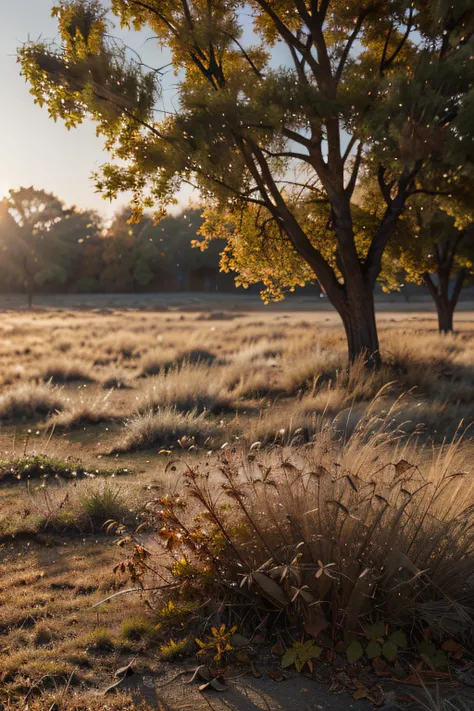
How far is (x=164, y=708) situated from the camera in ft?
9.37

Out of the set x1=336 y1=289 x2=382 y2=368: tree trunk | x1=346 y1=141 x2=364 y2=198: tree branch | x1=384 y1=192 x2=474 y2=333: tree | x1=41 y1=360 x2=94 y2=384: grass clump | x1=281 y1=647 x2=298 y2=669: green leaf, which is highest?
x1=346 y1=141 x2=364 y2=198: tree branch

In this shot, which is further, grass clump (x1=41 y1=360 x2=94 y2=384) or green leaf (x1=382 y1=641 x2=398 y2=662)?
grass clump (x1=41 y1=360 x2=94 y2=384)

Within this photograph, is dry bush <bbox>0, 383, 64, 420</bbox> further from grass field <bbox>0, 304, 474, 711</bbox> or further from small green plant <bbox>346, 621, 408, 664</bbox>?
small green plant <bbox>346, 621, 408, 664</bbox>

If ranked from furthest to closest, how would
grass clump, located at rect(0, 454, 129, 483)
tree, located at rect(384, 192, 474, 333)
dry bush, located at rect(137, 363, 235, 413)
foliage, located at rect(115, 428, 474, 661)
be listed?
1. tree, located at rect(384, 192, 474, 333)
2. dry bush, located at rect(137, 363, 235, 413)
3. grass clump, located at rect(0, 454, 129, 483)
4. foliage, located at rect(115, 428, 474, 661)

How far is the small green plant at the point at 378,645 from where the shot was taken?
3.10 metres

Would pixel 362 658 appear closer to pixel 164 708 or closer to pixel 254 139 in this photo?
pixel 164 708

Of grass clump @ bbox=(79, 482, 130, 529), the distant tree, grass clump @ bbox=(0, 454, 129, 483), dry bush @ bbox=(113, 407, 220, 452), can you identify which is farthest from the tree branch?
the distant tree

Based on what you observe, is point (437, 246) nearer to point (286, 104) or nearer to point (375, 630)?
point (286, 104)

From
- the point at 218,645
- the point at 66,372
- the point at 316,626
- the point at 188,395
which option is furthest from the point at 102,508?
the point at 66,372

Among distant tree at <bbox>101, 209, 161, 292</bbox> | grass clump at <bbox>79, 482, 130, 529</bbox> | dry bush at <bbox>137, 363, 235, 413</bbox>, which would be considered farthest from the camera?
distant tree at <bbox>101, 209, 161, 292</bbox>

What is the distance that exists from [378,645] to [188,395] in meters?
7.96

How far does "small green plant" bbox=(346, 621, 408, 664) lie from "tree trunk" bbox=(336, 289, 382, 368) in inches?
361

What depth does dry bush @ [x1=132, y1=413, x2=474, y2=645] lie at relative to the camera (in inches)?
132

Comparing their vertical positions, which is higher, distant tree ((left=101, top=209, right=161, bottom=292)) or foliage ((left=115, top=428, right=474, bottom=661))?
distant tree ((left=101, top=209, right=161, bottom=292))
